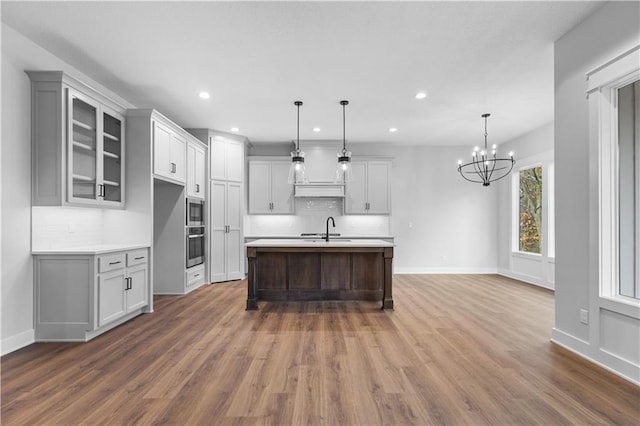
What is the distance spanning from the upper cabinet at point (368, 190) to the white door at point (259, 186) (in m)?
1.72

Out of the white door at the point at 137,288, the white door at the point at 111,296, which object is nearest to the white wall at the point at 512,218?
the white door at the point at 137,288

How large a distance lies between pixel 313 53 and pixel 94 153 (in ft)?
8.53

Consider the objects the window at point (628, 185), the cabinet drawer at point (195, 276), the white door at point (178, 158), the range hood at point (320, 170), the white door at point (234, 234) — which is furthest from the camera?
the range hood at point (320, 170)

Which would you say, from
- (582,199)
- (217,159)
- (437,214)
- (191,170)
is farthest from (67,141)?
(437,214)

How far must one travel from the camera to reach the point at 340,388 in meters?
2.26

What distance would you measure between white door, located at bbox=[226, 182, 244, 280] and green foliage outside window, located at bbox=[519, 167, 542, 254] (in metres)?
5.74

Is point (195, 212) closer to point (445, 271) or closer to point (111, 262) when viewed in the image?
point (111, 262)

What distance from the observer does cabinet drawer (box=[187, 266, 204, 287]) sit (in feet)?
17.7

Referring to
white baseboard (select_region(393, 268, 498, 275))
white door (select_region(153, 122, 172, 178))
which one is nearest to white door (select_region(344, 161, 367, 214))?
white baseboard (select_region(393, 268, 498, 275))

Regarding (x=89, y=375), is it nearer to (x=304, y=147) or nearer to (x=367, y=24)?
(x=367, y=24)

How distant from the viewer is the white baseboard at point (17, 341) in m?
2.84

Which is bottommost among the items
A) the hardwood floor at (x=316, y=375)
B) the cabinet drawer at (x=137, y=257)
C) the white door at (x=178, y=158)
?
the hardwood floor at (x=316, y=375)

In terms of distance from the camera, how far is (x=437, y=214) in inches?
297

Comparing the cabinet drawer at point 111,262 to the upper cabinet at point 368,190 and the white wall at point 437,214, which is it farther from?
the upper cabinet at point 368,190
